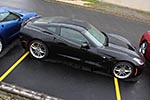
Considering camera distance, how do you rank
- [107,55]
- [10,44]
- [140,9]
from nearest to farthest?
1. [107,55]
2. [10,44]
3. [140,9]

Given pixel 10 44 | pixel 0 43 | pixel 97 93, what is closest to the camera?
pixel 97 93

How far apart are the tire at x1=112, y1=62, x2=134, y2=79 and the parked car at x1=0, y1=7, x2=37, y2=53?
3.72 metres

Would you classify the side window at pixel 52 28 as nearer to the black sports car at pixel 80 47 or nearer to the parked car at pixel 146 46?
the black sports car at pixel 80 47

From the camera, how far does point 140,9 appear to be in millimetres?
17328

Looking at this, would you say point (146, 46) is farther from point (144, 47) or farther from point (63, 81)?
point (63, 81)

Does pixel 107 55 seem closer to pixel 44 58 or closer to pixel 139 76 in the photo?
pixel 139 76

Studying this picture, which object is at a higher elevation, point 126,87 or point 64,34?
point 64,34

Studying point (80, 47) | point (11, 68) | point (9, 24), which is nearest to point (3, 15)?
point (9, 24)

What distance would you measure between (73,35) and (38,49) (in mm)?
1271

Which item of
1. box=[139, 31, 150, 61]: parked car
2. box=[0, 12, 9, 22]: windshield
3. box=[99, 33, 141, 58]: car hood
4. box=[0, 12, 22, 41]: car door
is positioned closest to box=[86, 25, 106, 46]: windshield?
box=[99, 33, 141, 58]: car hood

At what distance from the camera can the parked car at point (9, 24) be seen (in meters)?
8.70

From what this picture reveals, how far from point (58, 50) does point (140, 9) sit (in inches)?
414

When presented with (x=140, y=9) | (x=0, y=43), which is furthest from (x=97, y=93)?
(x=140, y=9)

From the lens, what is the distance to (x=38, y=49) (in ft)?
28.3
